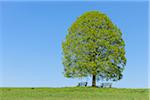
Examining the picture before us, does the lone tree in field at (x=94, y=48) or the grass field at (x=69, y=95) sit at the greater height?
the lone tree in field at (x=94, y=48)

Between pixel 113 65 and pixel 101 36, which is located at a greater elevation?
pixel 101 36

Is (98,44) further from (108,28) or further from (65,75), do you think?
(65,75)

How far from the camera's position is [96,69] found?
45000 millimetres

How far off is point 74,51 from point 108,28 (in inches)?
187

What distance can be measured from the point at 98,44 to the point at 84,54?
77.8 inches

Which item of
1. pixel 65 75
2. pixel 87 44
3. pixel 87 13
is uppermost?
pixel 87 13

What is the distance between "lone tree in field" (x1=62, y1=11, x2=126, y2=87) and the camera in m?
45.4

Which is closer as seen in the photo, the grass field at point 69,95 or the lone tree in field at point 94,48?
the grass field at point 69,95

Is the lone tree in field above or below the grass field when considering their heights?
above

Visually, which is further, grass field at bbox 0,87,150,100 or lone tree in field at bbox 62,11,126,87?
lone tree in field at bbox 62,11,126,87

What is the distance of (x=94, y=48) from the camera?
45.6 meters

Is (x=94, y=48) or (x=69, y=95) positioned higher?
(x=94, y=48)

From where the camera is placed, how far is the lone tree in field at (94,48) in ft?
149

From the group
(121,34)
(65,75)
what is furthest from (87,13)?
(65,75)
